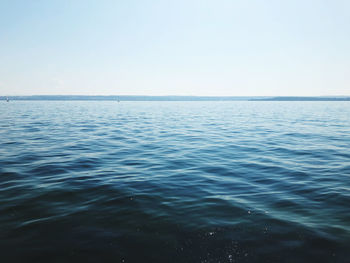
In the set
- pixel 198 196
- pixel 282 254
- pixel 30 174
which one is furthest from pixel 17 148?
pixel 282 254

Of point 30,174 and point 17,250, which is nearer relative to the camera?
point 17,250

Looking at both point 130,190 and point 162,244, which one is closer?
point 162,244

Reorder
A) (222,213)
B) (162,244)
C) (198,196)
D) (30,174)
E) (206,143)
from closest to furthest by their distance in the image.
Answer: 1. (162,244)
2. (222,213)
3. (198,196)
4. (30,174)
5. (206,143)

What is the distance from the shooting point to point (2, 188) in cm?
848

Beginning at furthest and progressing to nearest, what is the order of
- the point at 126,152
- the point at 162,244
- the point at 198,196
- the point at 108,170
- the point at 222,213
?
the point at 126,152, the point at 108,170, the point at 198,196, the point at 222,213, the point at 162,244

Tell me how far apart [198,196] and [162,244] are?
3.02 meters

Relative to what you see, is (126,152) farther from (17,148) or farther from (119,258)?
(119,258)

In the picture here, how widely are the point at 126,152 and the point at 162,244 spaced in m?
10.3

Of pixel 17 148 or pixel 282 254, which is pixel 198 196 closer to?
pixel 282 254

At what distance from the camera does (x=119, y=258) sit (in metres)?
4.84

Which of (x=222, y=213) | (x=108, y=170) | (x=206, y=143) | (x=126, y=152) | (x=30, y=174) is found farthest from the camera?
(x=206, y=143)

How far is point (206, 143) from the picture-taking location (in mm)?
18703

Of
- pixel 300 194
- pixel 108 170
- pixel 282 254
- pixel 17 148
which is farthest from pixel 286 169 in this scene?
pixel 17 148

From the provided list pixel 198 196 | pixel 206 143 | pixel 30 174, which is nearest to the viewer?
pixel 198 196
